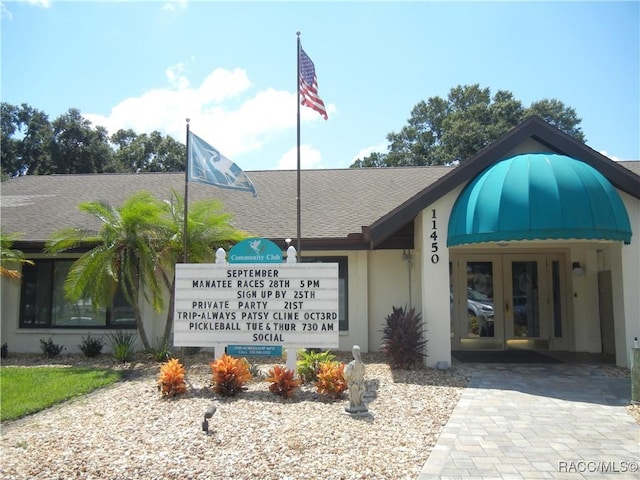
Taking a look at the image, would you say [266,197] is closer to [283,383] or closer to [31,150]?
[283,383]

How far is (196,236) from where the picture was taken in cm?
1190

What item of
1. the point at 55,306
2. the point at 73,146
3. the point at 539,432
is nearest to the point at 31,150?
the point at 73,146

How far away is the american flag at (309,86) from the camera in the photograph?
10.7 meters

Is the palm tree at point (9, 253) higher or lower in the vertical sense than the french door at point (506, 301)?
higher

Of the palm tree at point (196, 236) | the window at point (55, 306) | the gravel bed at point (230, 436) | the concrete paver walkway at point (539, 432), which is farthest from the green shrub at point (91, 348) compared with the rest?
the concrete paver walkway at point (539, 432)

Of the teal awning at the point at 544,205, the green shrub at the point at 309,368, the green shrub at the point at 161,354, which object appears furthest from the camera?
the green shrub at the point at 161,354

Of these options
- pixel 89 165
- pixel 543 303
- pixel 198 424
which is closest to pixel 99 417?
pixel 198 424

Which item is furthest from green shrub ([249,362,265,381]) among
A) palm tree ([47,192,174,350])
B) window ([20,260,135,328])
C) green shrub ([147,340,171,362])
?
window ([20,260,135,328])

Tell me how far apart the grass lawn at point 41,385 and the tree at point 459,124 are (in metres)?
33.3

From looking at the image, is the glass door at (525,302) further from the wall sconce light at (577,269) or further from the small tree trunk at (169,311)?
the small tree trunk at (169,311)

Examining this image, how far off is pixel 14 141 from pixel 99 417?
39.5 metres

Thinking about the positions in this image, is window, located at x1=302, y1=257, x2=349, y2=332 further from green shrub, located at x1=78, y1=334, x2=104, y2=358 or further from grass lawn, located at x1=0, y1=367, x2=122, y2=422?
green shrub, located at x1=78, y1=334, x2=104, y2=358

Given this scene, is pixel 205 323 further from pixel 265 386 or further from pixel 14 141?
pixel 14 141

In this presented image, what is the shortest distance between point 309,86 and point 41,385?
8031 millimetres
